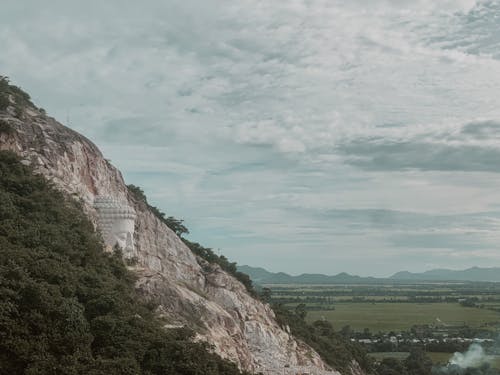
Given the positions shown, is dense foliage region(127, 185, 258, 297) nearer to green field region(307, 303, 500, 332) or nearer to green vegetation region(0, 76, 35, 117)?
green vegetation region(0, 76, 35, 117)

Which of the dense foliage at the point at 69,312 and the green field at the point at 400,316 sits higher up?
the dense foliage at the point at 69,312

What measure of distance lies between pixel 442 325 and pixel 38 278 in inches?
4449

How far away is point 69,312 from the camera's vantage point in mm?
18312

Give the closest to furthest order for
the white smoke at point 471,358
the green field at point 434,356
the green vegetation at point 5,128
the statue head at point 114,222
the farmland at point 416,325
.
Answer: the green vegetation at point 5,128
the statue head at point 114,222
the white smoke at point 471,358
the green field at point 434,356
the farmland at point 416,325

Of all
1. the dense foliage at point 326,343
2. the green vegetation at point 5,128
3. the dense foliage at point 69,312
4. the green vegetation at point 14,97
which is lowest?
the dense foliage at point 326,343

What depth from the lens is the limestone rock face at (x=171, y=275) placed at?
1006 inches

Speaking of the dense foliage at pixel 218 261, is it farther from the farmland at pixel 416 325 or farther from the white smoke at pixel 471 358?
the white smoke at pixel 471 358

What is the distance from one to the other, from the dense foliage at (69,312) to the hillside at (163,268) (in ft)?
8.04

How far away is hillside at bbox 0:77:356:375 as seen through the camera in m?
25.5

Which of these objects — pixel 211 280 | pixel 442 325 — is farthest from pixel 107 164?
pixel 442 325

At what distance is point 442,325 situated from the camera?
121375 mm

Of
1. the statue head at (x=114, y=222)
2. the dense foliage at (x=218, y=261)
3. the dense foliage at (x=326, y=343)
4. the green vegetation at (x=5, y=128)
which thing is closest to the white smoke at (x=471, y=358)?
the dense foliage at (x=326, y=343)

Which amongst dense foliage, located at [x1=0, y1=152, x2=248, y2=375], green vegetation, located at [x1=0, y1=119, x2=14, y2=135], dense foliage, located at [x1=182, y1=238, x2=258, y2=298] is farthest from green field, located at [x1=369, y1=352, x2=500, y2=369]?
dense foliage, located at [x1=0, y1=152, x2=248, y2=375]

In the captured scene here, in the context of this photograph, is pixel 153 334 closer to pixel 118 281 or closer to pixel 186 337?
pixel 186 337
